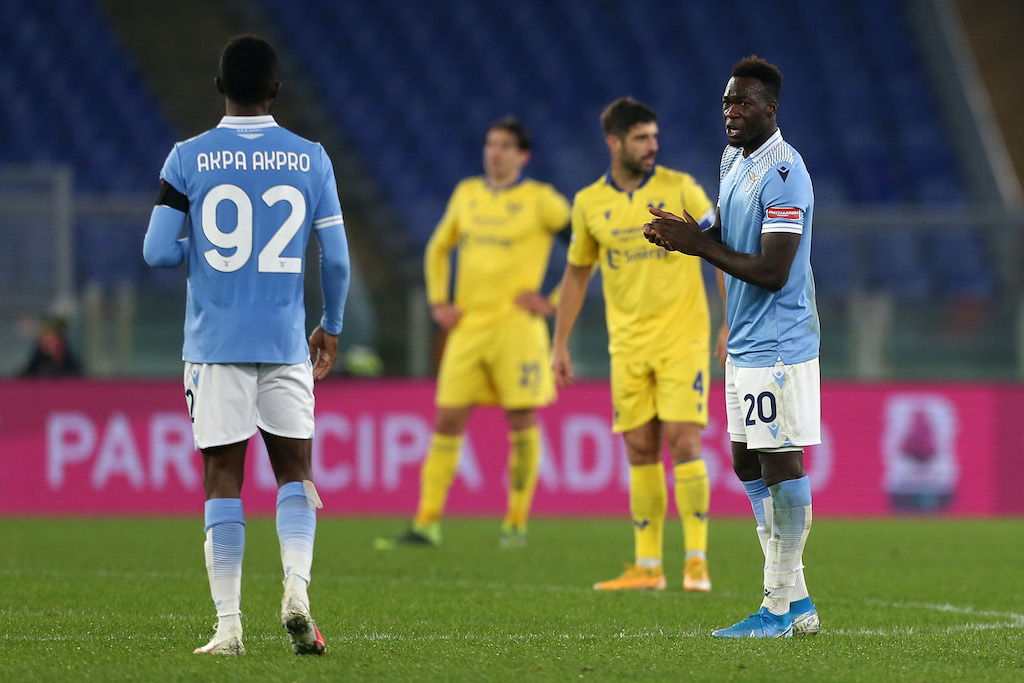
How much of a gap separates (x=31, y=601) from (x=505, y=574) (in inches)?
92.6

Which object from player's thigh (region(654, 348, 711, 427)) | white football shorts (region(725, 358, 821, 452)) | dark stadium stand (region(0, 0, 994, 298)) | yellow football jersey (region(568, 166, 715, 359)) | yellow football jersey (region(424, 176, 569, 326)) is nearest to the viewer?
white football shorts (region(725, 358, 821, 452))

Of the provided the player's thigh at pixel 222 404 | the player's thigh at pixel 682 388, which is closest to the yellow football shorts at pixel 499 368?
the player's thigh at pixel 682 388

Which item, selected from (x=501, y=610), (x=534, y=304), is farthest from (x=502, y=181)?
(x=501, y=610)

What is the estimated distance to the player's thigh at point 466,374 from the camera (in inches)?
343

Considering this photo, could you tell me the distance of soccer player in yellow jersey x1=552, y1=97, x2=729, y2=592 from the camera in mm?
6539

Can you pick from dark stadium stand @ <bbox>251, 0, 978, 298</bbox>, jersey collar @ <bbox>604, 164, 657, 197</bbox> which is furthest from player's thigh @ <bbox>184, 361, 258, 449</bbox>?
dark stadium stand @ <bbox>251, 0, 978, 298</bbox>

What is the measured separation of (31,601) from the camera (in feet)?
18.6

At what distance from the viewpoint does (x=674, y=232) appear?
4609 mm

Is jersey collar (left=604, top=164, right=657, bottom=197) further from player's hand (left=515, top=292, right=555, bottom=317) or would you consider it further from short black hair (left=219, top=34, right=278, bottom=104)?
short black hair (left=219, top=34, right=278, bottom=104)

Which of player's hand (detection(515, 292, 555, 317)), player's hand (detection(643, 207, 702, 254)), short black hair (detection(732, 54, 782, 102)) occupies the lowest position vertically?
player's hand (detection(643, 207, 702, 254))

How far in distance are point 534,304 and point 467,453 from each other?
2717 mm

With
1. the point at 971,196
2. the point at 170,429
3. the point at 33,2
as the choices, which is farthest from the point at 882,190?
the point at 33,2

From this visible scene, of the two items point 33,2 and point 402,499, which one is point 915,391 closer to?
point 402,499

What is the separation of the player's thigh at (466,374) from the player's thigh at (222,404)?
14.5ft
